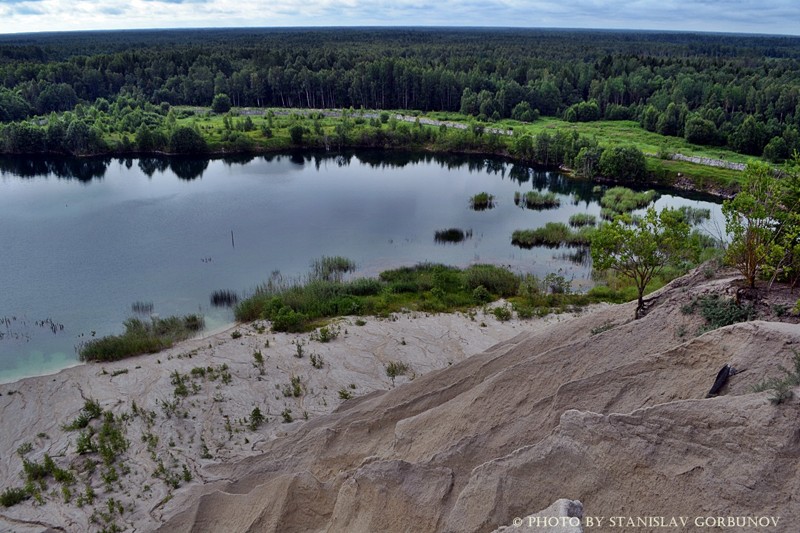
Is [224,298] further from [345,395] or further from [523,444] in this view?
[523,444]

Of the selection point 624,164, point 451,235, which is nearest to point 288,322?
point 451,235

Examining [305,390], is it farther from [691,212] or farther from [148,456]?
[691,212]

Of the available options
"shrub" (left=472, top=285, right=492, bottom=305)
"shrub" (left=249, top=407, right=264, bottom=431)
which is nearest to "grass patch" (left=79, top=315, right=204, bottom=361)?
"shrub" (left=249, top=407, right=264, bottom=431)

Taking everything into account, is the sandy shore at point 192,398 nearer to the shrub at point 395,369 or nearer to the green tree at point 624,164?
the shrub at point 395,369

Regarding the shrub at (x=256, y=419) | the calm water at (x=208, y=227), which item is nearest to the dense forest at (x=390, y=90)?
the calm water at (x=208, y=227)

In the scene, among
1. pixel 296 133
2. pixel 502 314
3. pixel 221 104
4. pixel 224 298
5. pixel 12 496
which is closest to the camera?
pixel 12 496

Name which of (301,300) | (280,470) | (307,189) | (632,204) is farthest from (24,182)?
(632,204)
